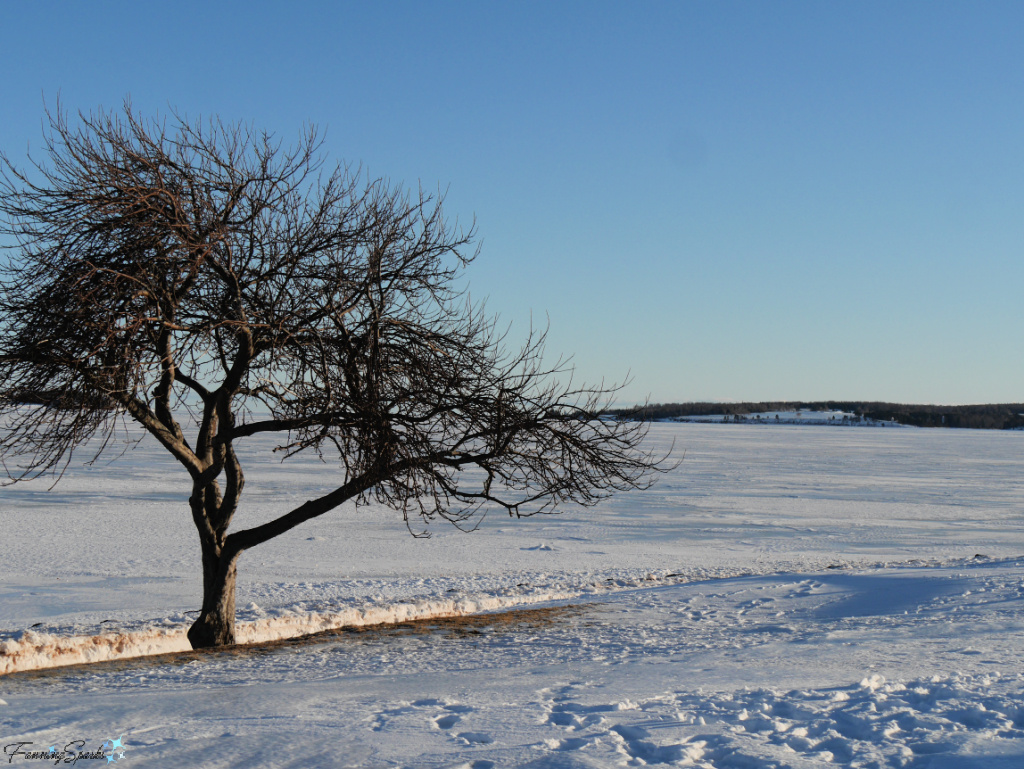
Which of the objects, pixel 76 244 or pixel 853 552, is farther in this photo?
pixel 853 552

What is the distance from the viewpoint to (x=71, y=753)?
4.78 meters

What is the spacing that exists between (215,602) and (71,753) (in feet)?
15.1

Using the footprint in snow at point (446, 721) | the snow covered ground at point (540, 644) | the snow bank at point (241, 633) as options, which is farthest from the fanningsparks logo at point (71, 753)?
the snow bank at point (241, 633)

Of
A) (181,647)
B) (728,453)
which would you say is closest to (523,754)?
(181,647)

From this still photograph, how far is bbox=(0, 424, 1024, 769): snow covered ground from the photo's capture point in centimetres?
489

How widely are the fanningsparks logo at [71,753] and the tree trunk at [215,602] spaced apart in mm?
4321

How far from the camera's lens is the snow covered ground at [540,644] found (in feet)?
16.1

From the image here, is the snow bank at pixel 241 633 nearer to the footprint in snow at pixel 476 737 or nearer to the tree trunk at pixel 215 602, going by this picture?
the tree trunk at pixel 215 602

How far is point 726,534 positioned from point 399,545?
7741 mm

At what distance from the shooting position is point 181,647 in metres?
9.53

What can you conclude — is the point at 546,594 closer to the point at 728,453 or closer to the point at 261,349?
the point at 261,349

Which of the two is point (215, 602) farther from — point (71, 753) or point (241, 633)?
point (71, 753)

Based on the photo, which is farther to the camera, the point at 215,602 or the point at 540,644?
the point at 215,602

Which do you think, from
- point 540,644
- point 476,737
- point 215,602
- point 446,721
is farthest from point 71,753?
point 540,644
